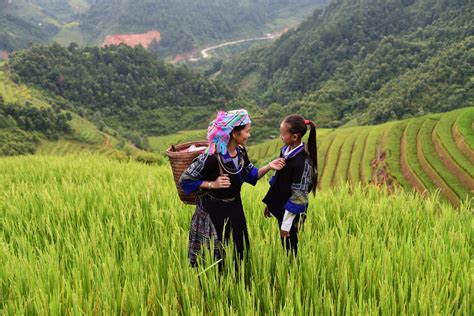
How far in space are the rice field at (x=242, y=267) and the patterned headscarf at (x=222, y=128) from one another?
34.3 inches

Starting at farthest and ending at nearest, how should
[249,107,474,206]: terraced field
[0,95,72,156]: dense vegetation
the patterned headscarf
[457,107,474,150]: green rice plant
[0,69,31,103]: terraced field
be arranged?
[0,69,31,103]: terraced field
[0,95,72,156]: dense vegetation
[457,107,474,150]: green rice plant
[249,107,474,206]: terraced field
the patterned headscarf

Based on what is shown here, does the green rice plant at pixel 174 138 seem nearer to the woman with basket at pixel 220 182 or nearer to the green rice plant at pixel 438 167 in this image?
the green rice plant at pixel 438 167

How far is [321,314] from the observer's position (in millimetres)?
2299

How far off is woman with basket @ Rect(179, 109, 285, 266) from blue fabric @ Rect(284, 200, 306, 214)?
0.32 m

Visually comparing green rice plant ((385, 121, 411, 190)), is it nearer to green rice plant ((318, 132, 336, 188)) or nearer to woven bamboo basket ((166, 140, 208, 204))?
green rice plant ((318, 132, 336, 188))

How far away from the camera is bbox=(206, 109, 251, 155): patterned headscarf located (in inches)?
112

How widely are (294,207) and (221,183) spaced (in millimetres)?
683

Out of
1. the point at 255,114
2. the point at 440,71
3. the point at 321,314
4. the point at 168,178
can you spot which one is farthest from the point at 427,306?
the point at 255,114

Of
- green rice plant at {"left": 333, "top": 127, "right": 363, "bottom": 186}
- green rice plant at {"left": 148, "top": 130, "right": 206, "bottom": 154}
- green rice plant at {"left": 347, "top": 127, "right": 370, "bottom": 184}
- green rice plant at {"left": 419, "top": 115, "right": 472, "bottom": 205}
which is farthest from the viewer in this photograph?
green rice plant at {"left": 148, "top": 130, "right": 206, "bottom": 154}

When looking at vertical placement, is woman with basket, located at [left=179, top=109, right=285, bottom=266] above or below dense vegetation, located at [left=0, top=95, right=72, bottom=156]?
below

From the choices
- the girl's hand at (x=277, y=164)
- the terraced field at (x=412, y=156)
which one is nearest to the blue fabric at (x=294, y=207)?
the girl's hand at (x=277, y=164)

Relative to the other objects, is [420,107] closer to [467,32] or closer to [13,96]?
[467,32]

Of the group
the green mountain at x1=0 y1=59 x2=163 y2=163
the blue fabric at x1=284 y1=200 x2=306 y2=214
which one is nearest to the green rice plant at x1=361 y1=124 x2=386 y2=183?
the green mountain at x1=0 y1=59 x2=163 y2=163

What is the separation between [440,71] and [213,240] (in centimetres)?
8088
